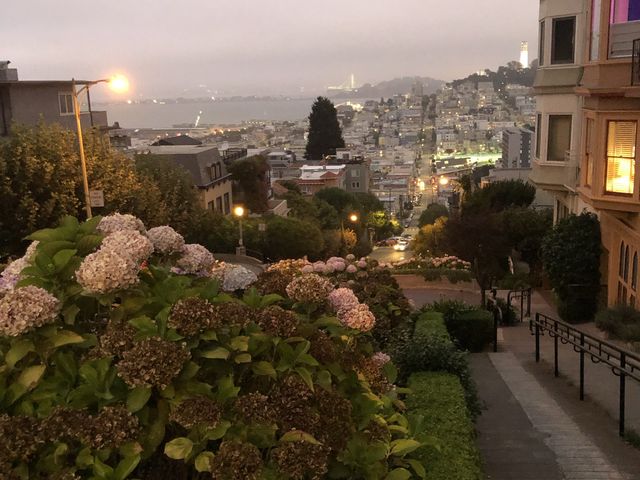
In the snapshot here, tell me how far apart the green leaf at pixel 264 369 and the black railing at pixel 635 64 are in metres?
11.6

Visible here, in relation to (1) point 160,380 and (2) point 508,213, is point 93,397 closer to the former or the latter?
(1) point 160,380

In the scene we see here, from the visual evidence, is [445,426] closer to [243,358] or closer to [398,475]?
[398,475]

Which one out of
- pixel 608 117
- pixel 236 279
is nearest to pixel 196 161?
pixel 608 117

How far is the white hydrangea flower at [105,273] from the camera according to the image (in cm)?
373

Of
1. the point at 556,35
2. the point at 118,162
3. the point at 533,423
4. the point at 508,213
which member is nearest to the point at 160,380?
the point at 533,423

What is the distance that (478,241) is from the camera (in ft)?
68.8

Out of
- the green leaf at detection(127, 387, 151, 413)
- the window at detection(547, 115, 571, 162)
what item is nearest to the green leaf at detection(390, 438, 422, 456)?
the green leaf at detection(127, 387, 151, 413)

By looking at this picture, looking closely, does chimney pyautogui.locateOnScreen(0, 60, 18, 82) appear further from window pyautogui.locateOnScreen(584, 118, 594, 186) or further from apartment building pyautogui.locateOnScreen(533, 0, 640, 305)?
window pyautogui.locateOnScreen(584, 118, 594, 186)

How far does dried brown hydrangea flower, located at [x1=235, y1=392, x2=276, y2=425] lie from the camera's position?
3.55 metres

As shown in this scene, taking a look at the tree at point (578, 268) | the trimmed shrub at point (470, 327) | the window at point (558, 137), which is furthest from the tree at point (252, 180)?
the trimmed shrub at point (470, 327)

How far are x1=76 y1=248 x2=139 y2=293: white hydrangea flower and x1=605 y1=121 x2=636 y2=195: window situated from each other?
12.4 meters

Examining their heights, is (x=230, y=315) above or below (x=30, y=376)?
above

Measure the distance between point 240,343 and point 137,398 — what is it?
0.59m

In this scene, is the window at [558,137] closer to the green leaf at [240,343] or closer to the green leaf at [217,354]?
the green leaf at [240,343]
